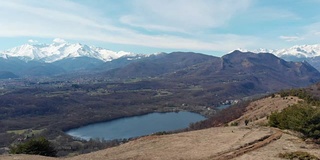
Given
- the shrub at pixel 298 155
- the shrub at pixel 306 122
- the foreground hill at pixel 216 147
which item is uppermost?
the shrub at pixel 306 122

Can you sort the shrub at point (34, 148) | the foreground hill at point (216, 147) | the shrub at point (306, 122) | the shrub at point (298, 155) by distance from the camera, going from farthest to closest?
1. the shrub at point (34, 148)
2. the shrub at point (306, 122)
3. the foreground hill at point (216, 147)
4. the shrub at point (298, 155)

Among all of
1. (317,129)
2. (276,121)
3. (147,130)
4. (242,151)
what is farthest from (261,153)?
(147,130)

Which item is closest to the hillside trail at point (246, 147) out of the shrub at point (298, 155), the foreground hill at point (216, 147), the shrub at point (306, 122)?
the foreground hill at point (216, 147)

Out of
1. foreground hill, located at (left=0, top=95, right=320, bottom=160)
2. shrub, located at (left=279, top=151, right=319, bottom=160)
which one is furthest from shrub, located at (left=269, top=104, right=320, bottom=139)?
shrub, located at (left=279, top=151, right=319, bottom=160)

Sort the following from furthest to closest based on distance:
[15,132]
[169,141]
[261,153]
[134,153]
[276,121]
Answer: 1. [15,132]
2. [276,121]
3. [169,141]
4. [134,153]
5. [261,153]

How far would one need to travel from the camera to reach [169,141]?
41.3 m

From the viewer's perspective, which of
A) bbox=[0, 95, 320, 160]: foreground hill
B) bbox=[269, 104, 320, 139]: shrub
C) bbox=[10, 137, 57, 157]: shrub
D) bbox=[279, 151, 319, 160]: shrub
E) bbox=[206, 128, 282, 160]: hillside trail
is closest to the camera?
bbox=[279, 151, 319, 160]: shrub

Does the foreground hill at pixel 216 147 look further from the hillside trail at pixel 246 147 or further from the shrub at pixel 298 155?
the shrub at pixel 298 155

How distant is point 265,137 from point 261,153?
7176mm

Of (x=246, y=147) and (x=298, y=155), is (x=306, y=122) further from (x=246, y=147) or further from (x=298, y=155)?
(x=298, y=155)

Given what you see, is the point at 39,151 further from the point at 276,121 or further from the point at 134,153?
the point at 276,121

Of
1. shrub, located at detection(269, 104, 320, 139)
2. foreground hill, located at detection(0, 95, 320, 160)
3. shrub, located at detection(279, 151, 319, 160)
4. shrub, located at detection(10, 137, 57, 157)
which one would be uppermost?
shrub, located at detection(269, 104, 320, 139)

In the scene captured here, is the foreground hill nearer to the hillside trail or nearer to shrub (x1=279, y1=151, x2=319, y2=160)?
the hillside trail

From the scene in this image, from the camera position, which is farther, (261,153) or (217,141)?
(217,141)
